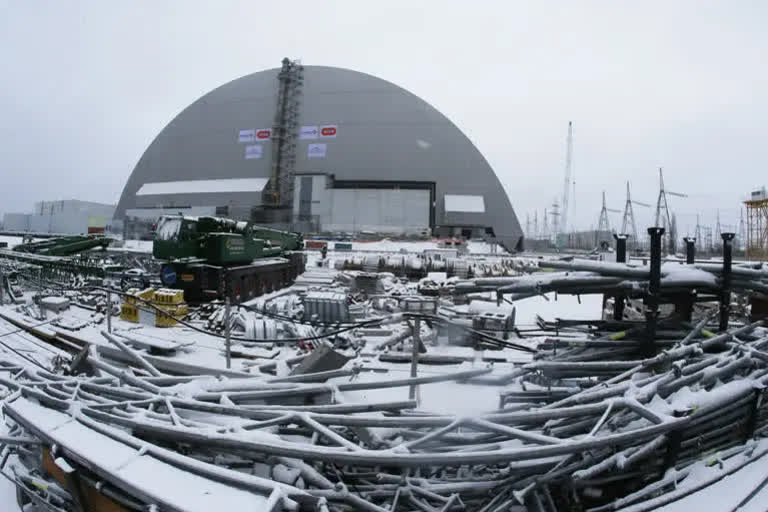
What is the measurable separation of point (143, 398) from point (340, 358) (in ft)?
6.38

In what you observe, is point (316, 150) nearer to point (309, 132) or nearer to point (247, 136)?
point (309, 132)

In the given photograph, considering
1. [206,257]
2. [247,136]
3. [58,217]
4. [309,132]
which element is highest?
[309,132]

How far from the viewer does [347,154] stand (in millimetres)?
40312

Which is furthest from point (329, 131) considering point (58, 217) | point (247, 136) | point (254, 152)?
point (58, 217)

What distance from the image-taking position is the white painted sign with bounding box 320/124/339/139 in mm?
40781

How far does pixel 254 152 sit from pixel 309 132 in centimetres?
599

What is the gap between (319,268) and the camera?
21.3 meters

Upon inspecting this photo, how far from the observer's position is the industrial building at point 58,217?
46.9 metres

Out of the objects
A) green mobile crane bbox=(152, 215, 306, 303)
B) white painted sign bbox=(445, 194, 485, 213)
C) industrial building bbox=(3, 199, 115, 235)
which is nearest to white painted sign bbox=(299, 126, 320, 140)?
white painted sign bbox=(445, 194, 485, 213)

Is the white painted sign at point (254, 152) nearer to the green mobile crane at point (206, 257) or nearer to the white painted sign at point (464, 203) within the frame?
the white painted sign at point (464, 203)

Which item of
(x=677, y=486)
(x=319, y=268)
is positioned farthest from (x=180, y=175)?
(x=677, y=486)

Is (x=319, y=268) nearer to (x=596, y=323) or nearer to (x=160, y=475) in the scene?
(x=596, y=323)

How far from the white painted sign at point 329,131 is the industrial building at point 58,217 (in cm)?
2524

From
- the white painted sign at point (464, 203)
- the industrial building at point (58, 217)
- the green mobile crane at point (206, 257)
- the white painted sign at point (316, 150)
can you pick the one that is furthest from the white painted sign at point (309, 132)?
the green mobile crane at point (206, 257)
